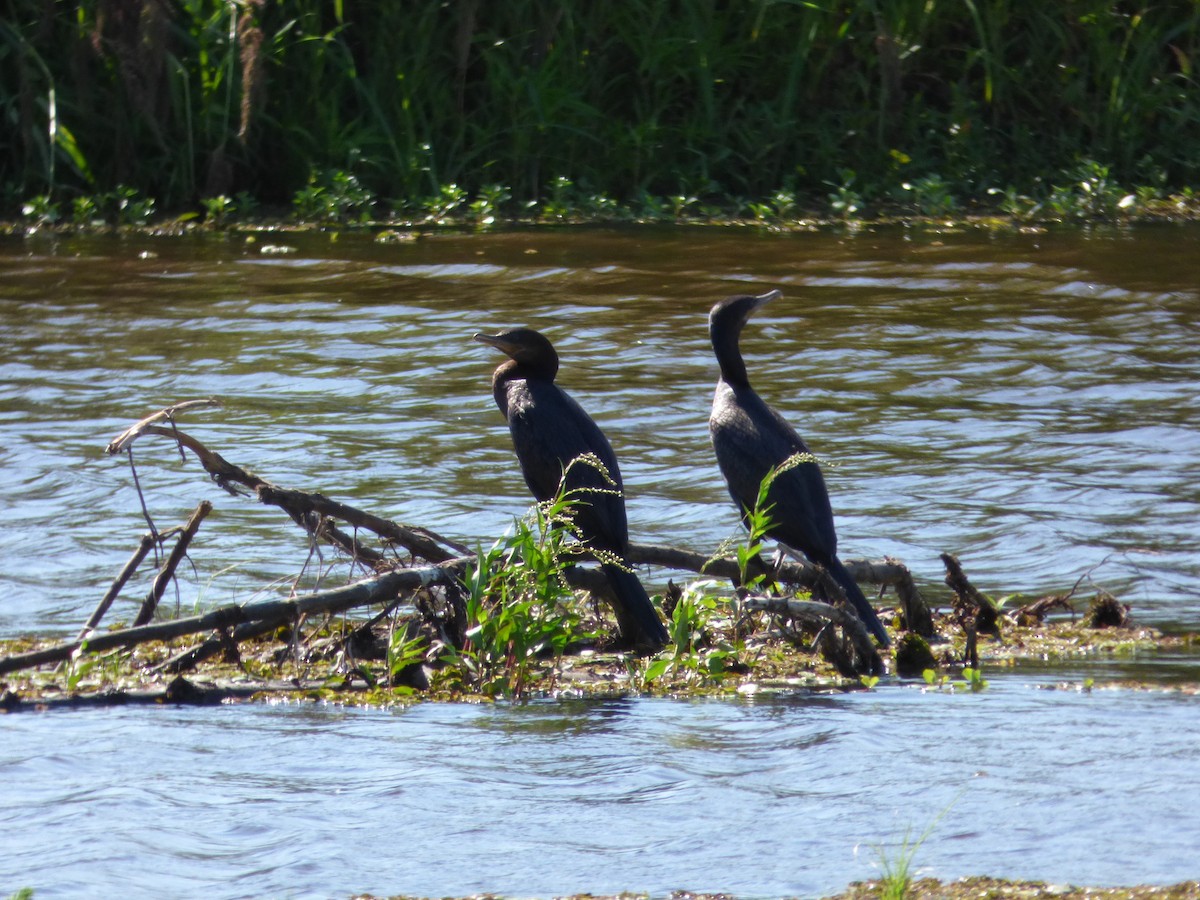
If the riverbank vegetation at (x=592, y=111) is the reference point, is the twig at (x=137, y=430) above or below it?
below

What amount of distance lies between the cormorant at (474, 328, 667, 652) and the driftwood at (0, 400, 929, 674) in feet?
0.34

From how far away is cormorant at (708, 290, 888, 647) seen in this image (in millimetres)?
5121

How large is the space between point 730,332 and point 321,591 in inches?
92.8

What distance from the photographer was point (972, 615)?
5.05m

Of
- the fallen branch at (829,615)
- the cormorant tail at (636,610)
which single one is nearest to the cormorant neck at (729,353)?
the cormorant tail at (636,610)

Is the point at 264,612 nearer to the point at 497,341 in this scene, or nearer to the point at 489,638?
the point at 489,638

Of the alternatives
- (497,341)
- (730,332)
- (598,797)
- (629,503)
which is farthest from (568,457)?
(598,797)

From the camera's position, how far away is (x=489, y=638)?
14.0 feet

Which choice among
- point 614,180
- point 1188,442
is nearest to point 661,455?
point 1188,442

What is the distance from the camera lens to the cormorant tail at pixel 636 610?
4777 mm

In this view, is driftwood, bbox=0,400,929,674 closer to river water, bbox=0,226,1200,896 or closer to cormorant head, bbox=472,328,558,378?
river water, bbox=0,226,1200,896

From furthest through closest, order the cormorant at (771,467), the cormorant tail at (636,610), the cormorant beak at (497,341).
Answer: the cormorant beak at (497,341) → the cormorant at (771,467) → the cormorant tail at (636,610)

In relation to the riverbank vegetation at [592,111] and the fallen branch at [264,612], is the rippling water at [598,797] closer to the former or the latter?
the fallen branch at [264,612]

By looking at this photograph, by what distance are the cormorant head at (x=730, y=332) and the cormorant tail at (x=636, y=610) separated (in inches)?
56.5
